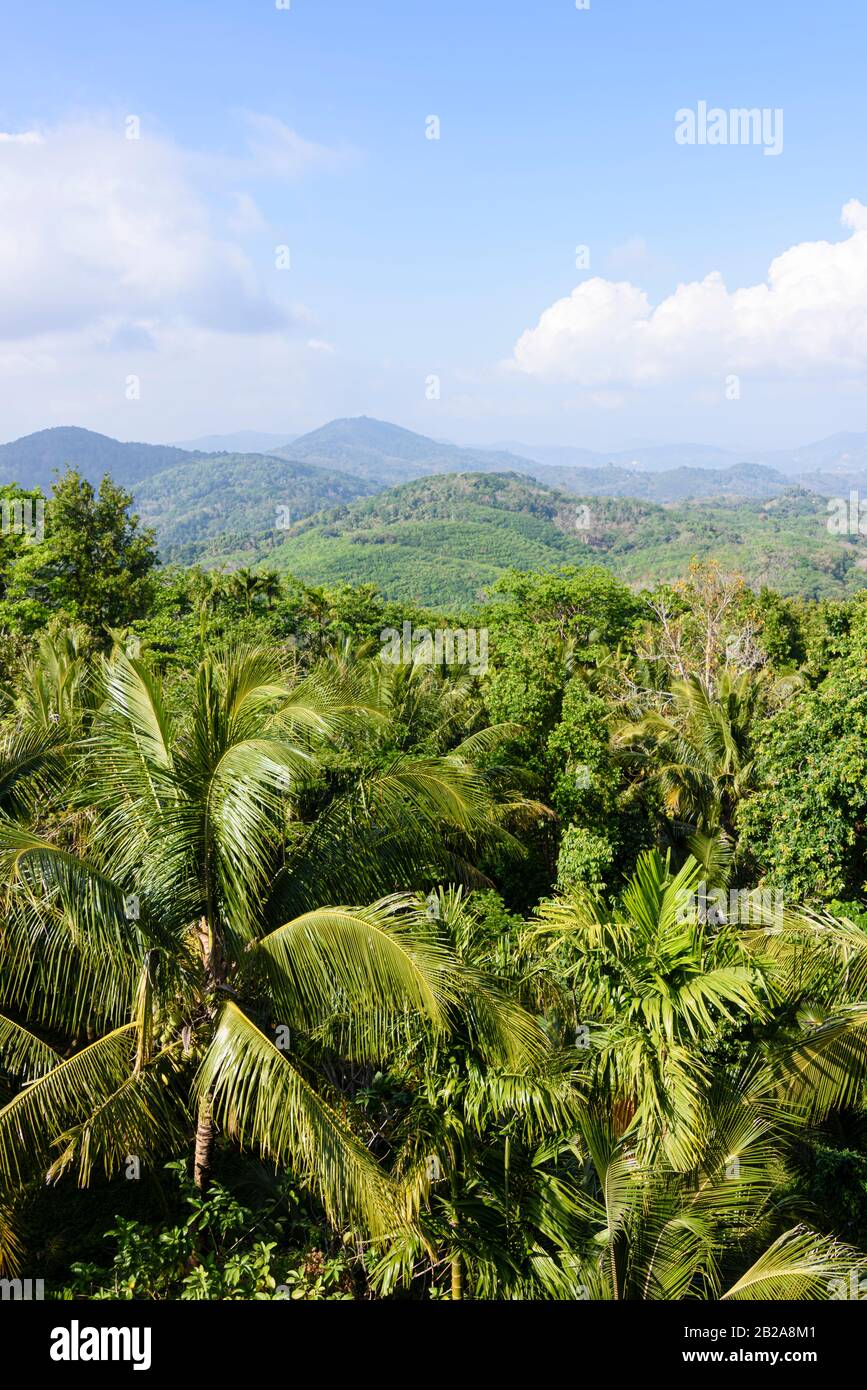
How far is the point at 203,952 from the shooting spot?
6188mm

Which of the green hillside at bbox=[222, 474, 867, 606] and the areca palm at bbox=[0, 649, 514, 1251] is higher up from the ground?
the green hillside at bbox=[222, 474, 867, 606]

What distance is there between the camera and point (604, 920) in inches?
267

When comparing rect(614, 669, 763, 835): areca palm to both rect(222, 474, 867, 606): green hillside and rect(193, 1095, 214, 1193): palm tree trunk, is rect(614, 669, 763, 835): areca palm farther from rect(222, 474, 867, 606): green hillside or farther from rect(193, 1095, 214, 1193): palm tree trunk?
rect(222, 474, 867, 606): green hillside

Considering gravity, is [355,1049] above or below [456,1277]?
above

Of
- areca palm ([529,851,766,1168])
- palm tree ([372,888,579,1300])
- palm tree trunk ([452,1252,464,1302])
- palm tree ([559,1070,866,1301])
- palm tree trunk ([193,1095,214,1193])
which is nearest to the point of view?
palm tree ([559,1070,866,1301])

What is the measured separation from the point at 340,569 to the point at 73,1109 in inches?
4584

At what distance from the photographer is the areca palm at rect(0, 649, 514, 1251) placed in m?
5.15

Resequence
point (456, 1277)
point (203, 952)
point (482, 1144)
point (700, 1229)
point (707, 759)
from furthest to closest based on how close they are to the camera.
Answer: point (707, 759) → point (203, 952) → point (482, 1144) → point (456, 1277) → point (700, 1229)

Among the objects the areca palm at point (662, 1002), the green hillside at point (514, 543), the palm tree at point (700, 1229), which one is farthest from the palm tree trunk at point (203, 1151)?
the green hillside at point (514, 543)

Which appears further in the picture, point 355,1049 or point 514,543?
point 514,543

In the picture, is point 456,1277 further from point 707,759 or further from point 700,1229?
point 707,759

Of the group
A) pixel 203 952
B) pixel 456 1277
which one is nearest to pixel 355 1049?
pixel 203 952

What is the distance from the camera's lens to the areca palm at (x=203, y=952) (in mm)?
5152
